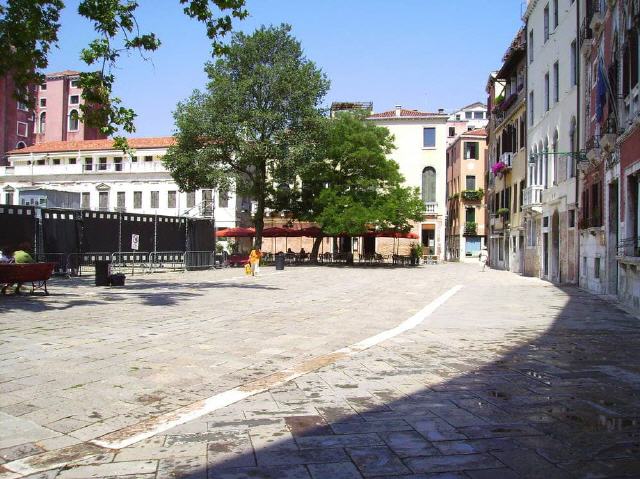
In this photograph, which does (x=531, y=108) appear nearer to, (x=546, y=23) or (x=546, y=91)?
(x=546, y=91)

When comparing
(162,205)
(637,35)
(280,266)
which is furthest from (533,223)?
(162,205)

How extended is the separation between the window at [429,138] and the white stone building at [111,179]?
57.4 ft

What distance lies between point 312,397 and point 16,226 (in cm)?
1830

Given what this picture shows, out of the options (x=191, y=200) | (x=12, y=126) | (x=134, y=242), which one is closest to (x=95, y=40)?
(x=134, y=242)

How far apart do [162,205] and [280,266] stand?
24.3 m

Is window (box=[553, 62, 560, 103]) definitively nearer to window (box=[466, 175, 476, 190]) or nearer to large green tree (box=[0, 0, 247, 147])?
large green tree (box=[0, 0, 247, 147])

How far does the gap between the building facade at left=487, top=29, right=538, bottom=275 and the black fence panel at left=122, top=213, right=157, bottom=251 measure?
728 inches

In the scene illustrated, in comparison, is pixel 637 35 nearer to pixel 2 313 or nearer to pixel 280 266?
pixel 2 313

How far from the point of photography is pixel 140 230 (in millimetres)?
28391

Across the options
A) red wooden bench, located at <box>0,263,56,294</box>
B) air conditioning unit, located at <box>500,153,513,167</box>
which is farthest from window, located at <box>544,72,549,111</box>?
red wooden bench, located at <box>0,263,56,294</box>

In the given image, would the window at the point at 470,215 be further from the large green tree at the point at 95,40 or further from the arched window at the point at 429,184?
the large green tree at the point at 95,40

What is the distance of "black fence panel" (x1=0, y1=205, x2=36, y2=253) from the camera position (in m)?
20.2

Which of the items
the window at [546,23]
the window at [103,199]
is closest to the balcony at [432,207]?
the window at [546,23]

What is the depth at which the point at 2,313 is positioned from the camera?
38.9 feet
